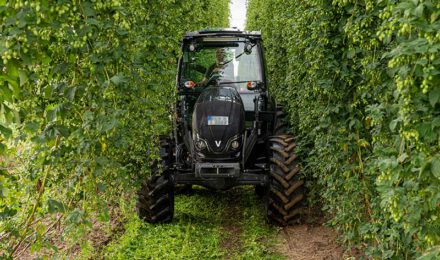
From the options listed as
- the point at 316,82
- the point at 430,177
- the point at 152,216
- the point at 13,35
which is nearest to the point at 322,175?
the point at 316,82

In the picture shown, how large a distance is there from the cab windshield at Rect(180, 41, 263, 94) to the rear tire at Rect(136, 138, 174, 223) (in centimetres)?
97

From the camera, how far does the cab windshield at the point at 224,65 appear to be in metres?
6.38

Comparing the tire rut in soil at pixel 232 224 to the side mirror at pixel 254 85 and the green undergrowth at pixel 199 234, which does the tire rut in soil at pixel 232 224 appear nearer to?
the green undergrowth at pixel 199 234

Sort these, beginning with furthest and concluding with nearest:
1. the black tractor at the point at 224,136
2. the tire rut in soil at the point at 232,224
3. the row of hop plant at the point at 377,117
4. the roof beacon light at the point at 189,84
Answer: the roof beacon light at the point at 189,84, the black tractor at the point at 224,136, the tire rut in soil at the point at 232,224, the row of hop plant at the point at 377,117

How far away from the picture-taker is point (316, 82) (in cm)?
461

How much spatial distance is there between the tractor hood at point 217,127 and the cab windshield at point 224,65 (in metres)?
0.62

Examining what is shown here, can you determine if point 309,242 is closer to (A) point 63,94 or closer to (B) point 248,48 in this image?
(B) point 248,48

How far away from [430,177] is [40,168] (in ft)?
8.46

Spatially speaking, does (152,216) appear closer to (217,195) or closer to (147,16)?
(217,195)

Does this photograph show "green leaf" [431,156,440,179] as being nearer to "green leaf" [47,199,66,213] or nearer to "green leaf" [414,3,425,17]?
"green leaf" [414,3,425,17]

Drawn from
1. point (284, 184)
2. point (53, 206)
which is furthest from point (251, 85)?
point (53, 206)

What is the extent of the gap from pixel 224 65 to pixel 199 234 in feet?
6.74

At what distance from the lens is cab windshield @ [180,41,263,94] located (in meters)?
6.38

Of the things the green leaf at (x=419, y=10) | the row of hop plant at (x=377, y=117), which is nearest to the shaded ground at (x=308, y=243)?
the row of hop plant at (x=377, y=117)
